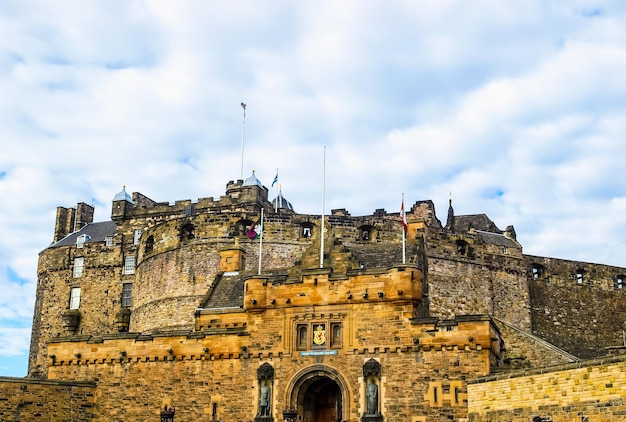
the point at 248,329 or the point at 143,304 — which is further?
the point at 143,304

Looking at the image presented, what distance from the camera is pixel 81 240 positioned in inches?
2189

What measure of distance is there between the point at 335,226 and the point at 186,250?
7677 millimetres

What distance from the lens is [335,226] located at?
4203 cm

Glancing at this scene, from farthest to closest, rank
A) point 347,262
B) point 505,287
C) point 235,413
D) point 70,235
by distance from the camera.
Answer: point 70,235
point 505,287
point 347,262
point 235,413

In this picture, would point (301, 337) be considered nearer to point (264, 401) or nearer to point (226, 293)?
point (264, 401)

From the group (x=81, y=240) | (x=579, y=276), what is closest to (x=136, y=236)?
(x=81, y=240)

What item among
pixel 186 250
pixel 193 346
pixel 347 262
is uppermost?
pixel 186 250

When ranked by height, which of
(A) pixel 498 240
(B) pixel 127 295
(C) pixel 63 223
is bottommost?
(B) pixel 127 295

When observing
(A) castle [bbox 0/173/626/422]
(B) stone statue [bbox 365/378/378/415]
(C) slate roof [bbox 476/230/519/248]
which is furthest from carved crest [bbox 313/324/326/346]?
(C) slate roof [bbox 476/230/519/248]

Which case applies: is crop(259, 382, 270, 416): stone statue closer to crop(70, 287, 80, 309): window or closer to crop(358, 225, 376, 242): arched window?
crop(358, 225, 376, 242): arched window

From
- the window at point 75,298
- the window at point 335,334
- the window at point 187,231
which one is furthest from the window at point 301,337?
the window at point 75,298

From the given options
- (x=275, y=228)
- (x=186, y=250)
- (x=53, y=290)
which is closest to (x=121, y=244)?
(x=53, y=290)

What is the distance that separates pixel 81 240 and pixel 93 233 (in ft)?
6.57

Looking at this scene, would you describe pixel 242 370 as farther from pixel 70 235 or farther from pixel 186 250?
pixel 70 235
